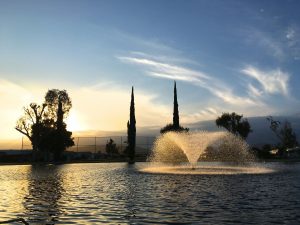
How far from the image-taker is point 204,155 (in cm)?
7219

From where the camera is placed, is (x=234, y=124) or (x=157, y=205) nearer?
(x=157, y=205)

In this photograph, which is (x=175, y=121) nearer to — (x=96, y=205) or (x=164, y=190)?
(x=164, y=190)

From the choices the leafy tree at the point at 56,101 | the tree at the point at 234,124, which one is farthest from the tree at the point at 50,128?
the tree at the point at 234,124

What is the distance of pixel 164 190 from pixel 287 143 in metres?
74.9

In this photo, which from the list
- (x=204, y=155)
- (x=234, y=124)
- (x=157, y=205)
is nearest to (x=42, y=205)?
(x=157, y=205)

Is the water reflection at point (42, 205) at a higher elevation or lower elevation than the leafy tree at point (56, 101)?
lower

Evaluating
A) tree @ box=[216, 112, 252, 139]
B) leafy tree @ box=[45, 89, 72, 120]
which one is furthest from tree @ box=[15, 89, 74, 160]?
tree @ box=[216, 112, 252, 139]

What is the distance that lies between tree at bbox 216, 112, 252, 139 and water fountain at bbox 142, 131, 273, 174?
15.8 metres

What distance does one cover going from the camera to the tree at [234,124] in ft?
301

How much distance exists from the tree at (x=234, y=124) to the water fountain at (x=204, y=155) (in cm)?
1584

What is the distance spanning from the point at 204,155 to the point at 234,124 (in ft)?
75.3

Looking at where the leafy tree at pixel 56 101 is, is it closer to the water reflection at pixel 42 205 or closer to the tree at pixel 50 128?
the tree at pixel 50 128

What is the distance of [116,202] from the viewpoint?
59.6 ft

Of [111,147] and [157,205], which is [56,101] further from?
[157,205]
